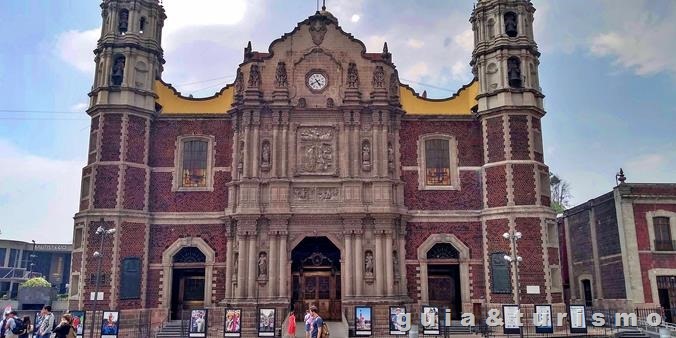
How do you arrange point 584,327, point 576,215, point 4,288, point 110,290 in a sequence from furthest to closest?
1. point 4,288
2. point 576,215
3. point 110,290
4. point 584,327

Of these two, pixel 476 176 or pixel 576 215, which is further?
pixel 576 215

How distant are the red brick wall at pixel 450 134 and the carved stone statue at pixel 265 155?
7301mm

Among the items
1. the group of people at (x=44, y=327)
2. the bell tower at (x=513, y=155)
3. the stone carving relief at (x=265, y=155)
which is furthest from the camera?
the stone carving relief at (x=265, y=155)

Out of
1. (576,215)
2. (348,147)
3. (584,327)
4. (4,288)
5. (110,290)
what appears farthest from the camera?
(4,288)

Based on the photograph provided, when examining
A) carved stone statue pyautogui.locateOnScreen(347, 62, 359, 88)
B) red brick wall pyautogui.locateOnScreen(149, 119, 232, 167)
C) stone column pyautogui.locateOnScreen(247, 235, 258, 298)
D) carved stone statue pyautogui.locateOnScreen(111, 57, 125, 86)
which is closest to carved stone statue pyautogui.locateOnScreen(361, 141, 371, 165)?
carved stone statue pyautogui.locateOnScreen(347, 62, 359, 88)

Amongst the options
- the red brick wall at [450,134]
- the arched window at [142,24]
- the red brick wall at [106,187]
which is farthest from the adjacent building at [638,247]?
the arched window at [142,24]

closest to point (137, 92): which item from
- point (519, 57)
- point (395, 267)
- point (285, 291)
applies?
point (285, 291)

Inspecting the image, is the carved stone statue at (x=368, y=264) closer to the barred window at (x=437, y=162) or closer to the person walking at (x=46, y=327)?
the barred window at (x=437, y=162)

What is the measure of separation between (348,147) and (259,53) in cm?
756

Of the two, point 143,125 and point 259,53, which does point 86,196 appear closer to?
point 143,125

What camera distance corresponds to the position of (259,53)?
1320 inches

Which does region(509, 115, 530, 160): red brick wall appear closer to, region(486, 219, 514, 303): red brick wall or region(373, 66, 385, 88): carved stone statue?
region(486, 219, 514, 303): red brick wall

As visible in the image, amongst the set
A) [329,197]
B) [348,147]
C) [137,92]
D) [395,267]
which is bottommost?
[395,267]

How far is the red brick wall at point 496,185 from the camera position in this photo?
3111 centimetres
